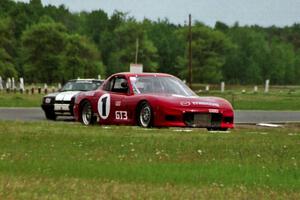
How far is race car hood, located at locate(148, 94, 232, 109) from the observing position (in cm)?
1567

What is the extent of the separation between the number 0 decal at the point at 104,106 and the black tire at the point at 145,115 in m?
1.22

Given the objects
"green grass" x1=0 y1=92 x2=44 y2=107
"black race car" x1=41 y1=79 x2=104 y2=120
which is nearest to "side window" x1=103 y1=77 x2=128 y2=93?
"black race car" x1=41 y1=79 x2=104 y2=120

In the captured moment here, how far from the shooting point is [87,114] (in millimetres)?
18328

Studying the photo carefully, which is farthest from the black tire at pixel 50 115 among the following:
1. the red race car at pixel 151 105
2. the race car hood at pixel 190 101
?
the race car hood at pixel 190 101

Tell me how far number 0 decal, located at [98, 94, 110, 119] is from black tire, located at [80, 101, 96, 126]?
0.48 m

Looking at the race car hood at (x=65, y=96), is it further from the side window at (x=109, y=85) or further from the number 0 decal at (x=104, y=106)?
the number 0 decal at (x=104, y=106)

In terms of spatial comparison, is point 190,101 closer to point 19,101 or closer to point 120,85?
point 120,85

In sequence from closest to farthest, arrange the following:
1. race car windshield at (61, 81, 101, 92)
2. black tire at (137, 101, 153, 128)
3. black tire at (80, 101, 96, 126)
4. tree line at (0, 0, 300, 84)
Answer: black tire at (137, 101, 153, 128), black tire at (80, 101, 96, 126), race car windshield at (61, 81, 101, 92), tree line at (0, 0, 300, 84)

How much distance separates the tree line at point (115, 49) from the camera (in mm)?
99312

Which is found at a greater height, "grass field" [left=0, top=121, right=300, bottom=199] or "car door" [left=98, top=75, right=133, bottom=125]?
"car door" [left=98, top=75, right=133, bottom=125]

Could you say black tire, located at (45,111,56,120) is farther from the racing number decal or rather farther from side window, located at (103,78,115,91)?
the racing number decal

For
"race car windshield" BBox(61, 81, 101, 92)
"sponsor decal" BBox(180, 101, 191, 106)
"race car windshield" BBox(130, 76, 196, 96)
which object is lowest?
"sponsor decal" BBox(180, 101, 191, 106)

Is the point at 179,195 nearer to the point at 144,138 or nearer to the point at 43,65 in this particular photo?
the point at 144,138

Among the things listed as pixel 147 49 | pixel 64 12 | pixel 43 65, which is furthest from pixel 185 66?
pixel 64 12
